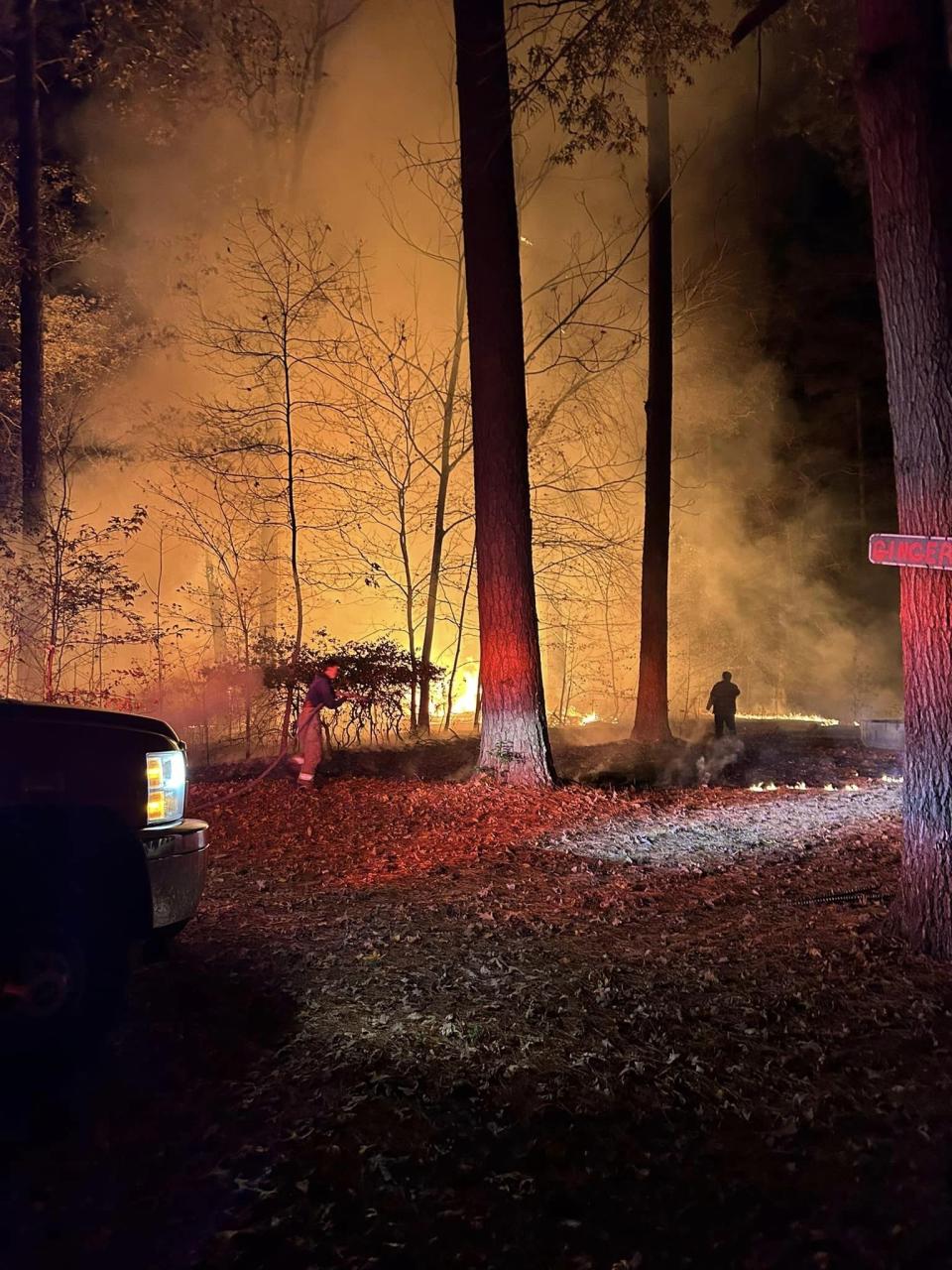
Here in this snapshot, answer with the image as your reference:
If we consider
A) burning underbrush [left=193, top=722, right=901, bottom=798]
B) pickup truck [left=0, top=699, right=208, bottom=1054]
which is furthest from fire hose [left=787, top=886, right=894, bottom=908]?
burning underbrush [left=193, top=722, right=901, bottom=798]

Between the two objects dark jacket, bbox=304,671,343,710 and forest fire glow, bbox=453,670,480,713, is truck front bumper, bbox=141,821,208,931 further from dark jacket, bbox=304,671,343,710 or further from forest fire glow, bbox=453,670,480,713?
forest fire glow, bbox=453,670,480,713

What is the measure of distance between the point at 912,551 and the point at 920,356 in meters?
1.10

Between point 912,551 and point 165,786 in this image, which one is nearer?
point 165,786

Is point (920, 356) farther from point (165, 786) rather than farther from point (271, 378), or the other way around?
point (271, 378)

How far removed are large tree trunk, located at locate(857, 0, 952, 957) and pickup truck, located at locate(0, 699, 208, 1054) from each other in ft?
12.3

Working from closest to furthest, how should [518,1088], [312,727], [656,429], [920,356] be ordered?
[518,1088] → [920,356] → [312,727] → [656,429]

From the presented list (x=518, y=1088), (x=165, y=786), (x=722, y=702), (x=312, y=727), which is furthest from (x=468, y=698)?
(x=518, y=1088)

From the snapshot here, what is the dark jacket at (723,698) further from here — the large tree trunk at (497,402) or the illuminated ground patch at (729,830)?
the large tree trunk at (497,402)

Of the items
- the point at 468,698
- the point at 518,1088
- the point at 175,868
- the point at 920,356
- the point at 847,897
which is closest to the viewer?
the point at 518,1088

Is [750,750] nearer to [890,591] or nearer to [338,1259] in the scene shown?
[338,1259]

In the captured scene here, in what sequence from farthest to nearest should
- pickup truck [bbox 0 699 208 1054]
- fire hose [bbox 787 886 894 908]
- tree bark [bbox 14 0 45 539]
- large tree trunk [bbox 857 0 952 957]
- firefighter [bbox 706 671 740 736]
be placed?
firefighter [bbox 706 671 740 736]
tree bark [bbox 14 0 45 539]
fire hose [bbox 787 886 894 908]
large tree trunk [bbox 857 0 952 957]
pickup truck [bbox 0 699 208 1054]

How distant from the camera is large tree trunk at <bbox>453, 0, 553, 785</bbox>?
34.3ft

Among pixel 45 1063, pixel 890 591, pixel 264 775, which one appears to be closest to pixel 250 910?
pixel 45 1063

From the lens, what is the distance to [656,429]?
1614cm
